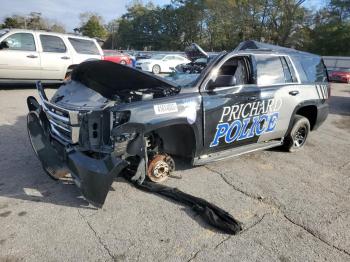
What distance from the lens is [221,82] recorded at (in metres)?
4.61

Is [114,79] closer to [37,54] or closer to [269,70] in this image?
[269,70]

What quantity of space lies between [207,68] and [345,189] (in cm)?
250

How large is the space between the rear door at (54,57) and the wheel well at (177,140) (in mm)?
8026

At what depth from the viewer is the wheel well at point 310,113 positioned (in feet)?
20.9

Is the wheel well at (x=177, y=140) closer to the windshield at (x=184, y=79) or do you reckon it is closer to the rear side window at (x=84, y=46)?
the windshield at (x=184, y=79)

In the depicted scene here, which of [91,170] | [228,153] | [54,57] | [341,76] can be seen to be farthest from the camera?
[341,76]

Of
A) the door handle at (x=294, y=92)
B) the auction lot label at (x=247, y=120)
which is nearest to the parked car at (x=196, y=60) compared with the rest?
the auction lot label at (x=247, y=120)

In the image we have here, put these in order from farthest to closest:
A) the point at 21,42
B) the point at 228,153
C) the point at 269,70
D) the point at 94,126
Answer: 1. the point at 21,42
2. the point at 269,70
3. the point at 228,153
4. the point at 94,126

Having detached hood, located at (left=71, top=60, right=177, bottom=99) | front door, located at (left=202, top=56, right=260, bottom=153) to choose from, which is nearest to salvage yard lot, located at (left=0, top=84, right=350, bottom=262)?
front door, located at (left=202, top=56, right=260, bottom=153)

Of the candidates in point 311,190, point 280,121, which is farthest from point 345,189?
point 280,121

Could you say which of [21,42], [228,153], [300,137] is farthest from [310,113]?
[21,42]

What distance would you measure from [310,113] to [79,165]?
4.64 m

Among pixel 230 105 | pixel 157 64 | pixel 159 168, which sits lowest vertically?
pixel 157 64

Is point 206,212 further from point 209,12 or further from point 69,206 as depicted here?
point 209,12
